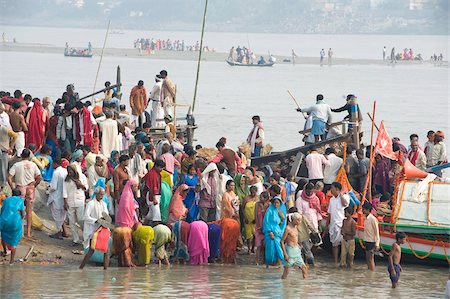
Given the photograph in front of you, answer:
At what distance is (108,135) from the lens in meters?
22.9

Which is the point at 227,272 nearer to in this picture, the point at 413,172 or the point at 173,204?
the point at 173,204

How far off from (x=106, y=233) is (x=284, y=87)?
5525 cm

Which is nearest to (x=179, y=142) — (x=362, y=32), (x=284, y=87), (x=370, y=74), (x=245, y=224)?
(x=245, y=224)

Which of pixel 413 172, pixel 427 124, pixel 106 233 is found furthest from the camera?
pixel 427 124

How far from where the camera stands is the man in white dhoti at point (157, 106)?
87.3 ft

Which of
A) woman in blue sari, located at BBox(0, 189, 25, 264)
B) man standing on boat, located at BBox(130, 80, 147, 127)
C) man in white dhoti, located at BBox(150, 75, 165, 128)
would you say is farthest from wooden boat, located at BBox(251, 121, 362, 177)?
woman in blue sari, located at BBox(0, 189, 25, 264)

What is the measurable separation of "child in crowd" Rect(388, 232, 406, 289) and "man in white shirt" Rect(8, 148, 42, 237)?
5218 millimetres

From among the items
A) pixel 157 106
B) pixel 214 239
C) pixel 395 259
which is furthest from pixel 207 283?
pixel 157 106

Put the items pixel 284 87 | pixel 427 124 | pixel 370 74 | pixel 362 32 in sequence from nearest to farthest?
pixel 427 124 → pixel 284 87 → pixel 370 74 → pixel 362 32

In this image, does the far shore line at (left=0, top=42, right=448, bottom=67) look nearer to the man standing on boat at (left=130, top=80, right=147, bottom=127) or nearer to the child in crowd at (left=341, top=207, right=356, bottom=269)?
the man standing on boat at (left=130, top=80, right=147, bottom=127)

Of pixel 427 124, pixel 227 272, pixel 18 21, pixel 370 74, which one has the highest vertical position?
pixel 18 21

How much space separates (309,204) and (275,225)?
972 millimetres

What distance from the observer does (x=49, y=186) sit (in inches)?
841

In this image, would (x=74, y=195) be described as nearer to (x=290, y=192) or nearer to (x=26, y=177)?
(x=26, y=177)
